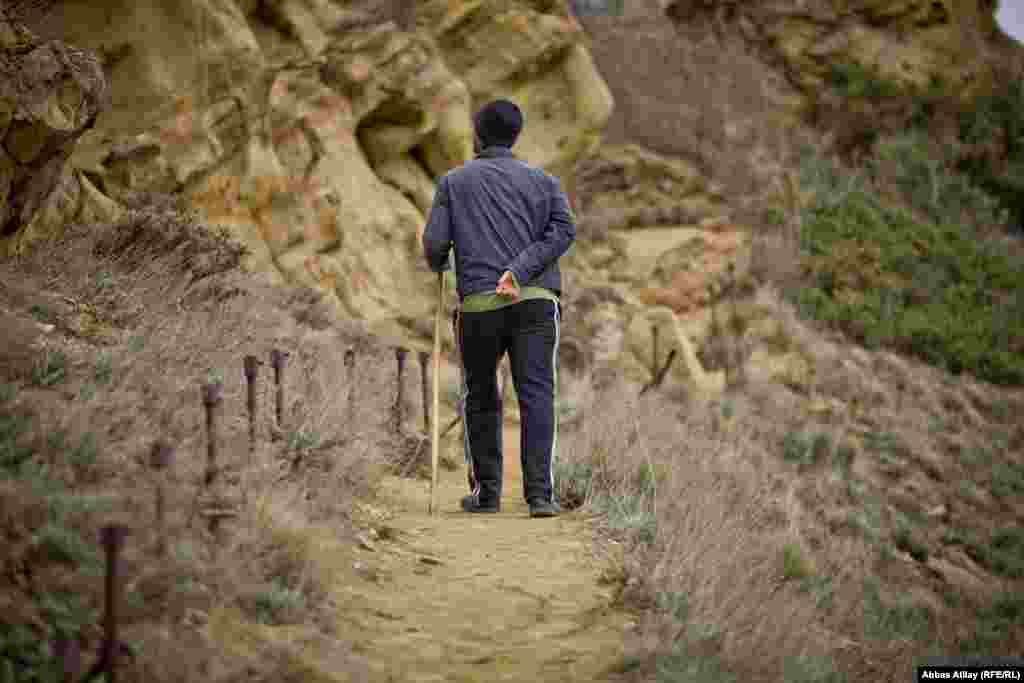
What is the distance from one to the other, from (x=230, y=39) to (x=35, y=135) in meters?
4.40

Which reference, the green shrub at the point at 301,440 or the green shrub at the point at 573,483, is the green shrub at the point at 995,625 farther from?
the green shrub at the point at 301,440

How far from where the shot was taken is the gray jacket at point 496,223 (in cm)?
558

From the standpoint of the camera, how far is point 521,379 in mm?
5539

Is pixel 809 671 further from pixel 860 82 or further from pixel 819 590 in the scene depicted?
pixel 860 82

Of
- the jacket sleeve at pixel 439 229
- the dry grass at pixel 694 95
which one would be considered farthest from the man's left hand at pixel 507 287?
the dry grass at pixel 694 95

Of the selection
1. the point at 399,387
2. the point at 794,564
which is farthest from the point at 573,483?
the point at 794,564

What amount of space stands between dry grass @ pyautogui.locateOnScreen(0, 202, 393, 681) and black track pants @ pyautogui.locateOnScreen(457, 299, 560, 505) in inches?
28.4

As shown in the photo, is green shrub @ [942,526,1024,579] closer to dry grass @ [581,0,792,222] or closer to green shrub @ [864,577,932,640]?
green shrub @ [864,577,932,640]

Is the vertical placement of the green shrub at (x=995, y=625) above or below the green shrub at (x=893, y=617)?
below

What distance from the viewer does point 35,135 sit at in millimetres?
5477

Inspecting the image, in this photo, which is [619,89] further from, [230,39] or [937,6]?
[230,39]

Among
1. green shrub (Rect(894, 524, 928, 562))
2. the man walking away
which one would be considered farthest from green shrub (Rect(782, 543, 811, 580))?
green shrub (Rect(894, 524, 928, 562))

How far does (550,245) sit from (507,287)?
364 millimetres

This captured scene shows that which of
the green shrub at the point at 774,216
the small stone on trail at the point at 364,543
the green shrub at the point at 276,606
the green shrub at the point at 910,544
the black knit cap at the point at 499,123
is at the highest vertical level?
the green shrub at the point at 774,216
